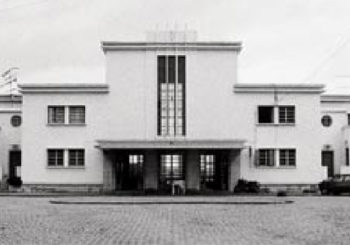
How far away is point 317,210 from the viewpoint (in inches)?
1072

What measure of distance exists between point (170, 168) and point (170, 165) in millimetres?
195

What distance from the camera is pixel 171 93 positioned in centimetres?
4575

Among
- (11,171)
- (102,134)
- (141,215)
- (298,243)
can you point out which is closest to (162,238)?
(298,243)

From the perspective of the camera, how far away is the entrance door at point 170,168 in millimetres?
46375

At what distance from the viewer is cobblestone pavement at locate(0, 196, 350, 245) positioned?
16.0 meters

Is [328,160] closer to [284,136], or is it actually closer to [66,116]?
[284,136]

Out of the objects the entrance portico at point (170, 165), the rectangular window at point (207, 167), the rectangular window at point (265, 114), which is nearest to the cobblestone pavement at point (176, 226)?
the entrance portico at point (170, 165)

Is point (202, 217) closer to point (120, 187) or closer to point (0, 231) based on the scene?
point (0, 231)

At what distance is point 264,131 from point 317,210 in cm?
1843

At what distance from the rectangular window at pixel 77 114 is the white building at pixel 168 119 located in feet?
0.20

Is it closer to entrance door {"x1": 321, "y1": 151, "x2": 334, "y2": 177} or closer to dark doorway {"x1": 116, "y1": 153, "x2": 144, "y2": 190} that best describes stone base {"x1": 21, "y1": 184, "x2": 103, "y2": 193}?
dark doorway {"x1": 116, "y1": 153, "x2": 144, "y2": 190}

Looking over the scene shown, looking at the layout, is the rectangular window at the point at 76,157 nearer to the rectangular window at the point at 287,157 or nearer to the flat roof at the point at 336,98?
the rectangular window at the point at 287,157

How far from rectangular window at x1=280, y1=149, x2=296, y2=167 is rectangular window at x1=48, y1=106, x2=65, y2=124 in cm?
1364

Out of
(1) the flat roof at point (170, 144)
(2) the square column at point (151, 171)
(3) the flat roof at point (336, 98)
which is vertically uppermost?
(3) the flat roof at point (336, 98)
